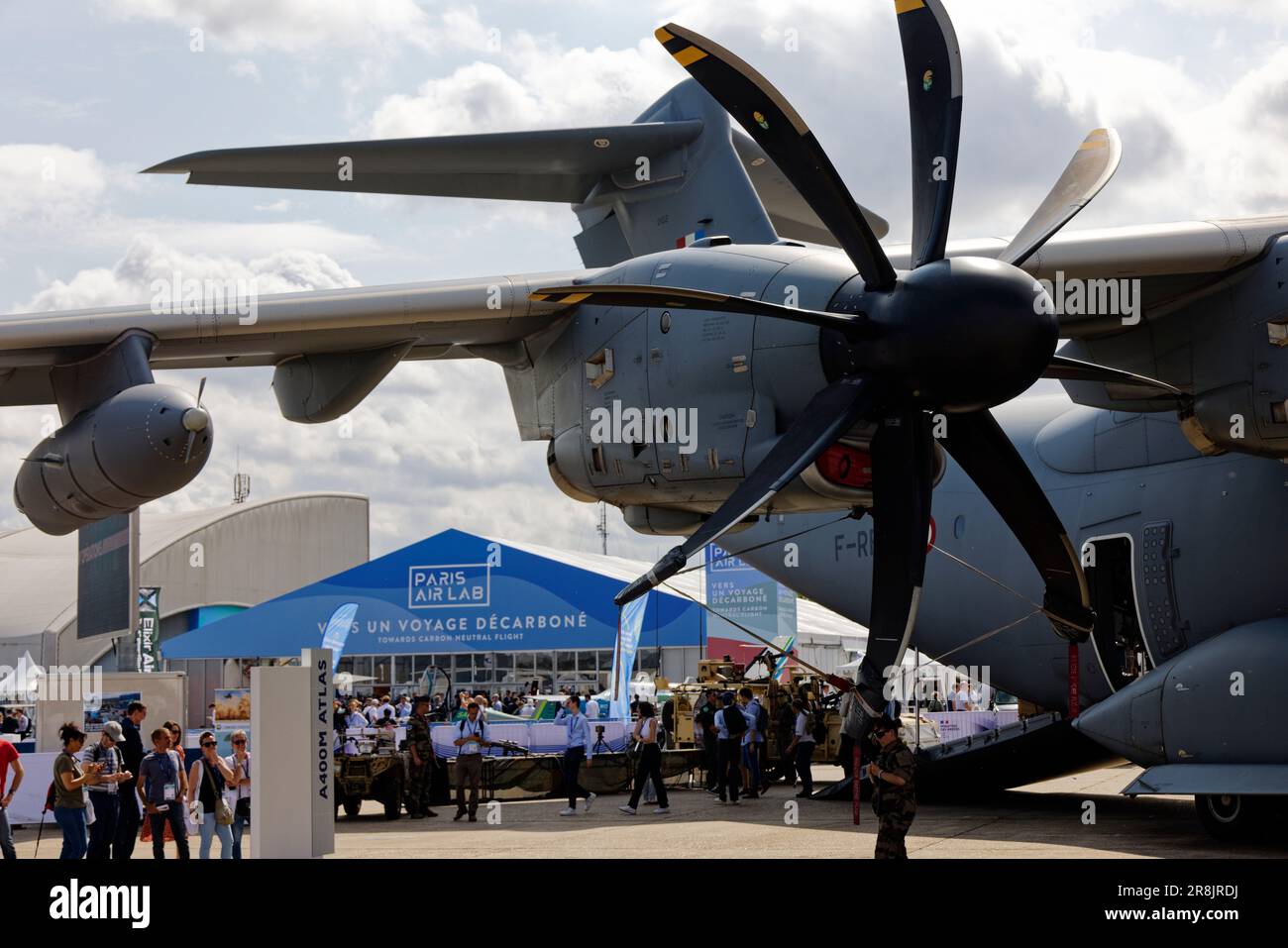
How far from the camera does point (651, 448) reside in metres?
10.8

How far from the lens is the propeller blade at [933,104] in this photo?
31.9ft

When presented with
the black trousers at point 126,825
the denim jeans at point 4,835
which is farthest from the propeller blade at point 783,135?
the denim jeans at point 4,835

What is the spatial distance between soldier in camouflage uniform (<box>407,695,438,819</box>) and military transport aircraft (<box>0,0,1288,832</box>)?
621cm

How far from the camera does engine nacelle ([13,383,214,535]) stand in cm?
1085

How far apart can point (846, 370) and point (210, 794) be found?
638 cm

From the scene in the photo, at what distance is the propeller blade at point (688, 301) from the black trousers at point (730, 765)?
9.29 m

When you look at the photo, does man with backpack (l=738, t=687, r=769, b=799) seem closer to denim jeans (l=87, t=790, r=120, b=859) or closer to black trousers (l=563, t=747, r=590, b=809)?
black trousers (l=563, t=747, r=590, b=809)

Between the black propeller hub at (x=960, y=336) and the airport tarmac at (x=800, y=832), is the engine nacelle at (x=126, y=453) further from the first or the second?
the black propeller hub at (x=960, y=336)

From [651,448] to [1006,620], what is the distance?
6013 mm

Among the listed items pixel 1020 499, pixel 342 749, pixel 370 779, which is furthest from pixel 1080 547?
pixel 342 749

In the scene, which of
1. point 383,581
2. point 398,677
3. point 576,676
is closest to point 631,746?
point 383,581

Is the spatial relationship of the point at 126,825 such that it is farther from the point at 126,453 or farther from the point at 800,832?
the point at 800,832

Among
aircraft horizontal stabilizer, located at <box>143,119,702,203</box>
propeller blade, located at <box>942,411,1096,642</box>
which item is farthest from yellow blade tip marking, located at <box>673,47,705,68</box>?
aircraft horizontal stabilizer, located at <box>143,119,702,203</box>
